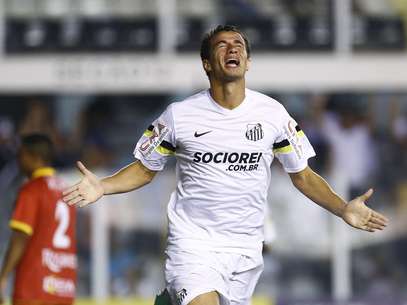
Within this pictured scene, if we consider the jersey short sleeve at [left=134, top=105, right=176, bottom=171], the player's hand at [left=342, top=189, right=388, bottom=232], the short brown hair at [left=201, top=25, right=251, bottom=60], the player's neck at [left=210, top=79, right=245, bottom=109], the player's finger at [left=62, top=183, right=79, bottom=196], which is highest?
the short brown hair at [left=201, top=25, right=251, bottom=60]

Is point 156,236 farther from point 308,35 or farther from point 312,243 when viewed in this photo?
point 308,35

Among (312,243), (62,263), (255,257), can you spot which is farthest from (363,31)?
(255,257)

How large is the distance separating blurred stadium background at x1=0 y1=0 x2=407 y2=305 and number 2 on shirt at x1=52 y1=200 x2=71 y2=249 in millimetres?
4263

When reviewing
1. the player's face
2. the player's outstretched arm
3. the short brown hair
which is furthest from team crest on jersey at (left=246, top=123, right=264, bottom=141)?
the player's outstretched arm

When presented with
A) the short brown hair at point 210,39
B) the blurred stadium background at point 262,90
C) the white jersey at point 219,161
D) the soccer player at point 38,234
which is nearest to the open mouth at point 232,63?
the short brown hair at point 210,39

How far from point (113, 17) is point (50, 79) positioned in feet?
3.15

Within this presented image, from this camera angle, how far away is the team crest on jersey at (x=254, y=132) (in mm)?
8461

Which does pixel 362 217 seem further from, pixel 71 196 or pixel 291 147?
pixel 71 196

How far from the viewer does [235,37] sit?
840 cm

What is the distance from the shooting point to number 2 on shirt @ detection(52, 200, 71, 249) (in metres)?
11.5

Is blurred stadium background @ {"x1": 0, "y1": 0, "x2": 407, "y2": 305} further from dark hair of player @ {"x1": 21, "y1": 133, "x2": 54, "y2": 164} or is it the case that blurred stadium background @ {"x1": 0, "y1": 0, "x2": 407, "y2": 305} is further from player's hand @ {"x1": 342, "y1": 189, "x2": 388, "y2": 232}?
player's hand @ {"x1": 342, "y1": 189, "x2": 388, "y2": 232}

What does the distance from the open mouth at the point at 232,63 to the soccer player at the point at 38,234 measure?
3264mm

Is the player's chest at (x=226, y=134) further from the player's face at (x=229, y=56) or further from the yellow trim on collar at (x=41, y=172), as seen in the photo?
the yellow trim on collar at (x=41, y=172)

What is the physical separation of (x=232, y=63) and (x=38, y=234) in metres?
3.47
